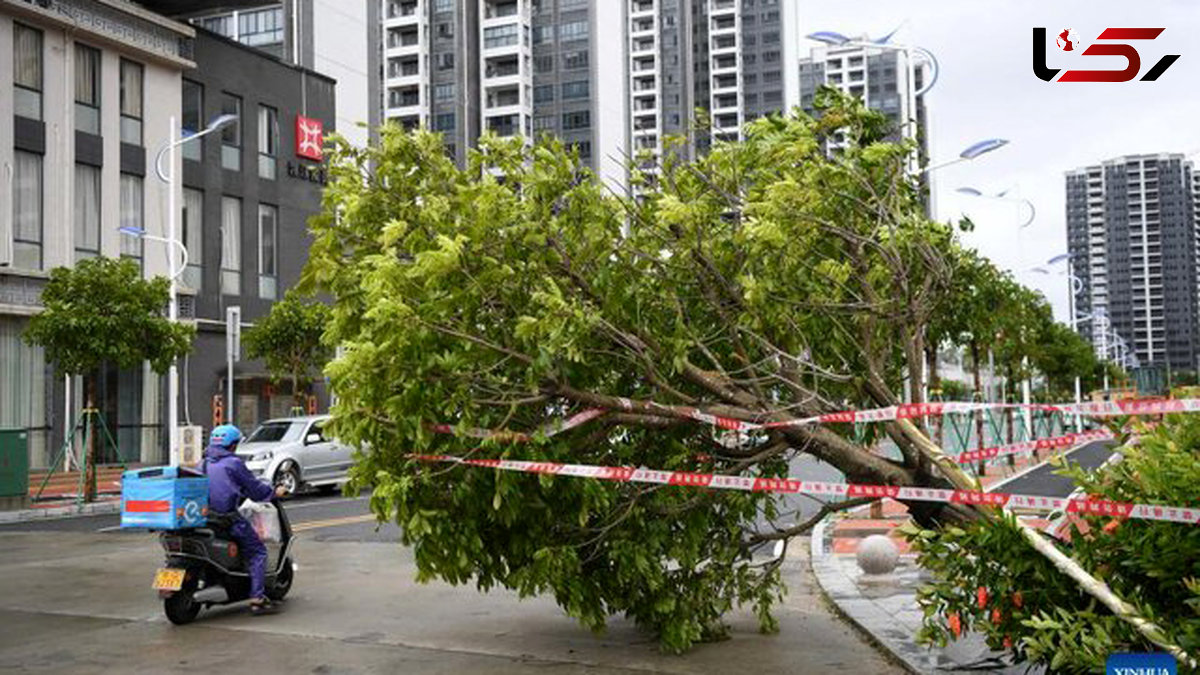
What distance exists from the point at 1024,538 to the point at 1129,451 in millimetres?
661

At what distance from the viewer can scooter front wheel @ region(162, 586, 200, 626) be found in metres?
9.66

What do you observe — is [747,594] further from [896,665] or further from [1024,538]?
[1024,538]

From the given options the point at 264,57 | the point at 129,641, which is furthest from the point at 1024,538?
the point at 264,57

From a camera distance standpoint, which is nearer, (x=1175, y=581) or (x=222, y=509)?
(x=1175, y=581)

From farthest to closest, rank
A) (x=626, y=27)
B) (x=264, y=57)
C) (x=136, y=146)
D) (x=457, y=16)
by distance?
(x=626, y=27)
(x=457, y=16)
(x=264, y=57)
(x=136, y=146)

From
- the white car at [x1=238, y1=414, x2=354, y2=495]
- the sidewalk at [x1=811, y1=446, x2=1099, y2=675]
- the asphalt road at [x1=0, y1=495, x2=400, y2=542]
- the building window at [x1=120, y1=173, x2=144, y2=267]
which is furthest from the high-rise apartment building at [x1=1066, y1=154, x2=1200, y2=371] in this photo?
the sidewalk at [x1=811, y1=446, x2=1099, y2=675]

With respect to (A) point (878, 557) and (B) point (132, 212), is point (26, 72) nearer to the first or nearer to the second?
(B) point (132, 212)

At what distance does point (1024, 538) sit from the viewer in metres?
5.64

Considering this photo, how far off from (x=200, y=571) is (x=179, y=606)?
1.06 ft

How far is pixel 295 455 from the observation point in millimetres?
23484

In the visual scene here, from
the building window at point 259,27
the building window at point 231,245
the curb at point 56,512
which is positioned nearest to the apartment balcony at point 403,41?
the building window at point 259,27

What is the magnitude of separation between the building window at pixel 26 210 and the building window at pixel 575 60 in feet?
247

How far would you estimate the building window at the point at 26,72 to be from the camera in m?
29.2

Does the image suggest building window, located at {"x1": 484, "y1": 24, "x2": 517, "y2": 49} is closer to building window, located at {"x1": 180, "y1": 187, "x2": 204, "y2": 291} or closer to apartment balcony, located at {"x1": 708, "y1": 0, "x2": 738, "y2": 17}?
apartment balcony, located at {"x1": 708, "y1": 0, "x2": 738, "y2": 17}
